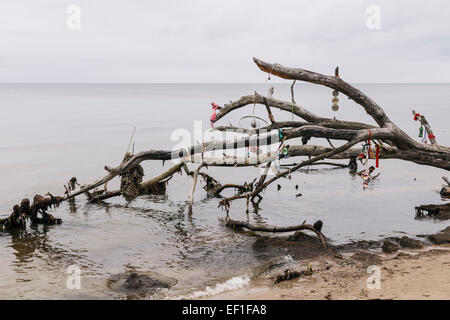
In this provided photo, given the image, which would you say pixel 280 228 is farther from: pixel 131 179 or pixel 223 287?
pixel 131 179

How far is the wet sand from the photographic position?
786cm

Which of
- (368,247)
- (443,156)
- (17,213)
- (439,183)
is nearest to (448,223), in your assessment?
(443,156)

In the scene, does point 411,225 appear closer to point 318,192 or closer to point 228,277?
point 318,192

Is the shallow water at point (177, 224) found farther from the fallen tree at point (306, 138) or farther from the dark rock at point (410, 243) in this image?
the fallen tree at point (306, 138)

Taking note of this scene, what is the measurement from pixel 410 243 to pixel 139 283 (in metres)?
6.37

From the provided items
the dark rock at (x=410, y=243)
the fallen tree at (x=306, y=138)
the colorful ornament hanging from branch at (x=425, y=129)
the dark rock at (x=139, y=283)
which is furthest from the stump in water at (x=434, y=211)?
the dark rock at (x=139, y=283)

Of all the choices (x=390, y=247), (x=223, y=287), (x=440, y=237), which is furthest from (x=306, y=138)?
(x=223, y=287)

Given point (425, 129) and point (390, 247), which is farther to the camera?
point (425, 129)

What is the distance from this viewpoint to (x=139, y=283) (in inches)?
347

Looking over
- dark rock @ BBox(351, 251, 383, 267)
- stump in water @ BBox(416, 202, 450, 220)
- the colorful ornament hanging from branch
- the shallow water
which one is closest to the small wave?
the shallow water

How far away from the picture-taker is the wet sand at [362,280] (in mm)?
7855

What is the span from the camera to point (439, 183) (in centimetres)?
1909

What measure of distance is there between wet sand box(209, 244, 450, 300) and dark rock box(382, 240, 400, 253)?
7.9 inches
